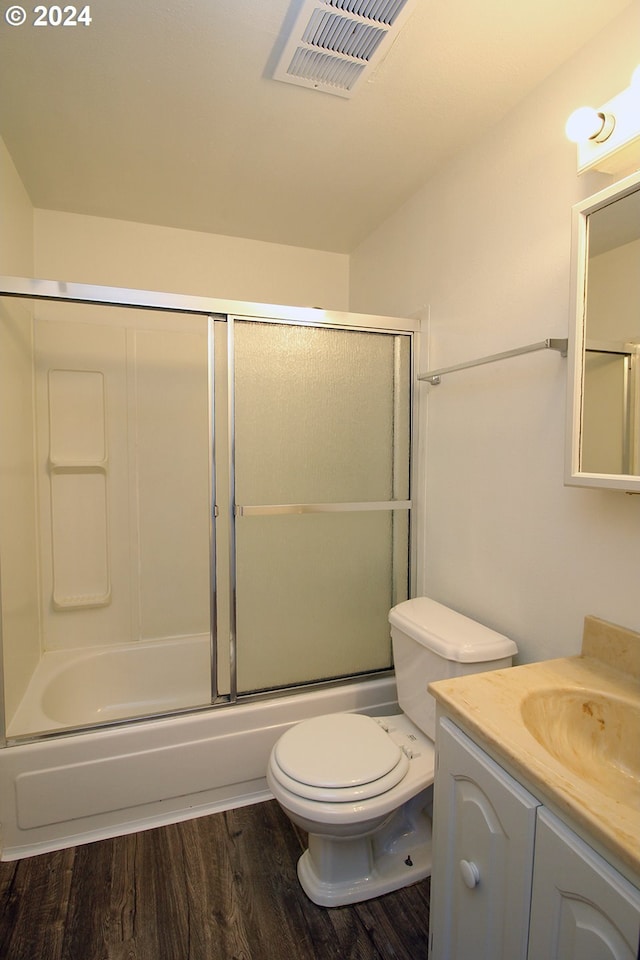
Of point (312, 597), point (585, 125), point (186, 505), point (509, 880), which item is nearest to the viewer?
point (509, 880)

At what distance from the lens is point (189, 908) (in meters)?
1.48

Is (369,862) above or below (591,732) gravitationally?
below

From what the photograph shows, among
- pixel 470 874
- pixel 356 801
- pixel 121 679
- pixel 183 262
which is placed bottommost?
pixel 121 679

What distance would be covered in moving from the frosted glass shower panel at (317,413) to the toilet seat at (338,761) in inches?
33.9

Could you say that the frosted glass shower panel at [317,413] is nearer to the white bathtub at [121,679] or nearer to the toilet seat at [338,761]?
the toilet seat at [338,761]

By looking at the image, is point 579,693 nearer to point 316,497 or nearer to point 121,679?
point 316,497

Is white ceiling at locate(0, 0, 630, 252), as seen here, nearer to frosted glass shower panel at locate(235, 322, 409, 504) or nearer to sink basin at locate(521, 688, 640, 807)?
frosted glass shower panel at locate(235, 322, 409, 504)

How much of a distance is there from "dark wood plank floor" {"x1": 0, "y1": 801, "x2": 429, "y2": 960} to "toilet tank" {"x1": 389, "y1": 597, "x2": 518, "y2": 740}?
55 cm

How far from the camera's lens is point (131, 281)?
246cm

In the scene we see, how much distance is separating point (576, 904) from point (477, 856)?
0.88 feet

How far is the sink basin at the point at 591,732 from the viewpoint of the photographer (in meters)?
1.05

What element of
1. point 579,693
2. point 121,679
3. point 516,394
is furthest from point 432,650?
point 121,679

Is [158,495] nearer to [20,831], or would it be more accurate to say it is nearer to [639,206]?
[20,831]

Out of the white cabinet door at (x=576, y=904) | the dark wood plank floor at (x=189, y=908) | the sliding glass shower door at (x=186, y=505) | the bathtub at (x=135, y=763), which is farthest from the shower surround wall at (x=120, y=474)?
the white cabinet door at (x=576, y=904)
